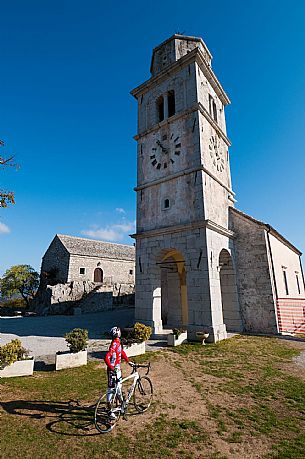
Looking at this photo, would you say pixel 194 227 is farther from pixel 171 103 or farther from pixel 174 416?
pixel 171 103

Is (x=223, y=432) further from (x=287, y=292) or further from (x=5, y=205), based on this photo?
(x=287, y=292)

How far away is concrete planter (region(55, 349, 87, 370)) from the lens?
7941mm

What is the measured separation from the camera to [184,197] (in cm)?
1395

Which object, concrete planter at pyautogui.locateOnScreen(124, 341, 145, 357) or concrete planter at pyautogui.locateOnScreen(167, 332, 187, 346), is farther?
concrete planter at pyautogui.locateOnScreen(167, 332, 187, 346)

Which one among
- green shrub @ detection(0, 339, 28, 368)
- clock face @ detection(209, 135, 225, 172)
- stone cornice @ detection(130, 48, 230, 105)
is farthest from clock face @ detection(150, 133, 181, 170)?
green shrub @ detection(0, 339, 28, 368)

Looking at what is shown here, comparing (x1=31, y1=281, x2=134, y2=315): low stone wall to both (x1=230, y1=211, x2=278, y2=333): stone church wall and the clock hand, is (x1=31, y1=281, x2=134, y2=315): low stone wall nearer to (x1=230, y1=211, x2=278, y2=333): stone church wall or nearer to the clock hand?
(x1=230, y1=211, x2=278, y2=333): stone church wall

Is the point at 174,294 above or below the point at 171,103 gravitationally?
below

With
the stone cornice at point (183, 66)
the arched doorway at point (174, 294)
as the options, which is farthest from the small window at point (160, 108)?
the arched doorway at point (174, 294)

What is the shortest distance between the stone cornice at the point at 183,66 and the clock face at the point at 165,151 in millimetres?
4623

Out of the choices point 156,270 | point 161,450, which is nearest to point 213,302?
point 156,270

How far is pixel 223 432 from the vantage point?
4.52 metres

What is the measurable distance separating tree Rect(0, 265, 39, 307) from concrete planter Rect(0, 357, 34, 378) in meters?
27.5

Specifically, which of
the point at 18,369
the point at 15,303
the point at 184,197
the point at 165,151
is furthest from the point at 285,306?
the point at 15,303

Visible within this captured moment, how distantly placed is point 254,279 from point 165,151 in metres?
9.76
